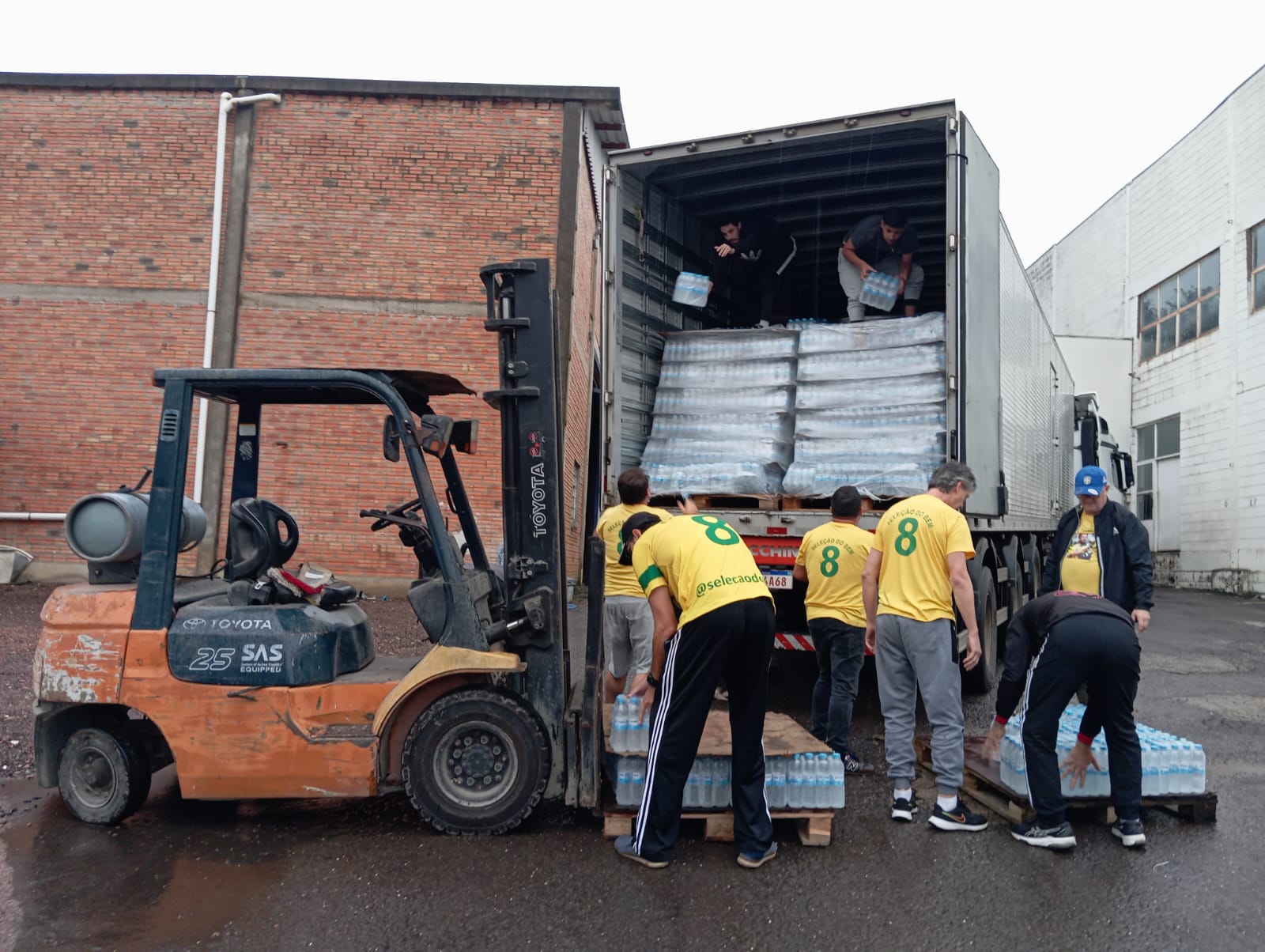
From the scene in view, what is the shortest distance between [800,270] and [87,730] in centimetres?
751

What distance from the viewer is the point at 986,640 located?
8.23m

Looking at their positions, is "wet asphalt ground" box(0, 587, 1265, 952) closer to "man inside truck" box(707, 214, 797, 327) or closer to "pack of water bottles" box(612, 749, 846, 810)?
"pack of water bottles" box(612, 749, 846, 810)

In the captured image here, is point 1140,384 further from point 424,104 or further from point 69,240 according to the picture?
point 69,240

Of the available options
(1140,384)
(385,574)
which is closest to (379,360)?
(385,574)

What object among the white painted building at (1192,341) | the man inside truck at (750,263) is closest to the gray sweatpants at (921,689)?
the man inside truck at (750,263)

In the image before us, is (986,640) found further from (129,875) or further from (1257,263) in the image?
(1257,263)

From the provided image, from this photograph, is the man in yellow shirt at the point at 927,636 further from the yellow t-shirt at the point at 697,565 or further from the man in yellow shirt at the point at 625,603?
the man in yellow shirt at the point at 625,603

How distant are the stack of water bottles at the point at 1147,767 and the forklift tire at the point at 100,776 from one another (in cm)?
438

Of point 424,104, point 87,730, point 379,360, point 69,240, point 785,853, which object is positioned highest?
point 424,104

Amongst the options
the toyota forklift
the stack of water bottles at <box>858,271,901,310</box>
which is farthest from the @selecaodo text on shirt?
the stack of water bottles at <box>858,271,901,310</box>

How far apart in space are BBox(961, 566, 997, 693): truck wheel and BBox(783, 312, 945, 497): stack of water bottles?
1464 mm

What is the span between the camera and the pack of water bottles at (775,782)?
4562mm

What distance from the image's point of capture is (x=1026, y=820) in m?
4.68

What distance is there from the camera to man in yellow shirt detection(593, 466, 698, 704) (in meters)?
6.05
